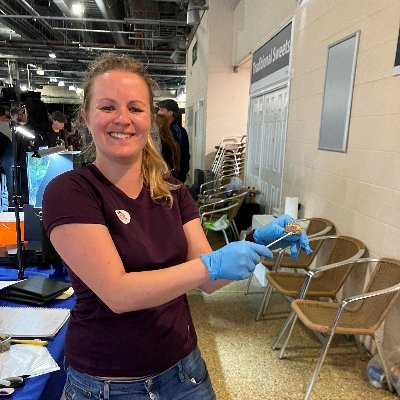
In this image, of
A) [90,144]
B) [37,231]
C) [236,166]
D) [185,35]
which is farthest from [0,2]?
[90,144]

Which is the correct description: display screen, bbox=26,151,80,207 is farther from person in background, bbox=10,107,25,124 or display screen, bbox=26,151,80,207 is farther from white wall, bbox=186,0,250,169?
white wall, bbox=186,0,250,169

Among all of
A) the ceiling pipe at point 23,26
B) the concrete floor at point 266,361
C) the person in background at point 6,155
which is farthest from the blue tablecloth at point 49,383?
the ceiling pipe at point 23,26

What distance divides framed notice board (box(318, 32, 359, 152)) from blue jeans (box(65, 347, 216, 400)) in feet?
6.82

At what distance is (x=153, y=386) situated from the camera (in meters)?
0.92

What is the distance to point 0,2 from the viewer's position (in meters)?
6.77

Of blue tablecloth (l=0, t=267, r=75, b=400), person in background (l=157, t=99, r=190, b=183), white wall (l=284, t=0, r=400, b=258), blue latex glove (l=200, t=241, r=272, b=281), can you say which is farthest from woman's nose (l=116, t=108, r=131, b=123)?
person in background (l=157, t=99, r=190, b=183)

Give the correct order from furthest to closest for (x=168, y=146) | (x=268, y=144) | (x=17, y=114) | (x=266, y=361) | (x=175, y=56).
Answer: (x=175, y=56) → (x=268, y=144) → (x=168, y=146) → (x=266, y=361) → (x=17, y=114)

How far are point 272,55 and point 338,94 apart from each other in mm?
1856

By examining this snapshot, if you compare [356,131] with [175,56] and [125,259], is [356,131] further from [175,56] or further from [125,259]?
[175,56]

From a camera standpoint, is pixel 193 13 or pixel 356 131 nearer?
pixel 356 131

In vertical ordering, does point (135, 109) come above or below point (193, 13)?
below

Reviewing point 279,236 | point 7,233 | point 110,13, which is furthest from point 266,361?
point 110,13

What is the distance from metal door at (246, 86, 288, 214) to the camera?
4.14 metres

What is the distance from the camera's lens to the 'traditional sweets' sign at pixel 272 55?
384 centimetres
